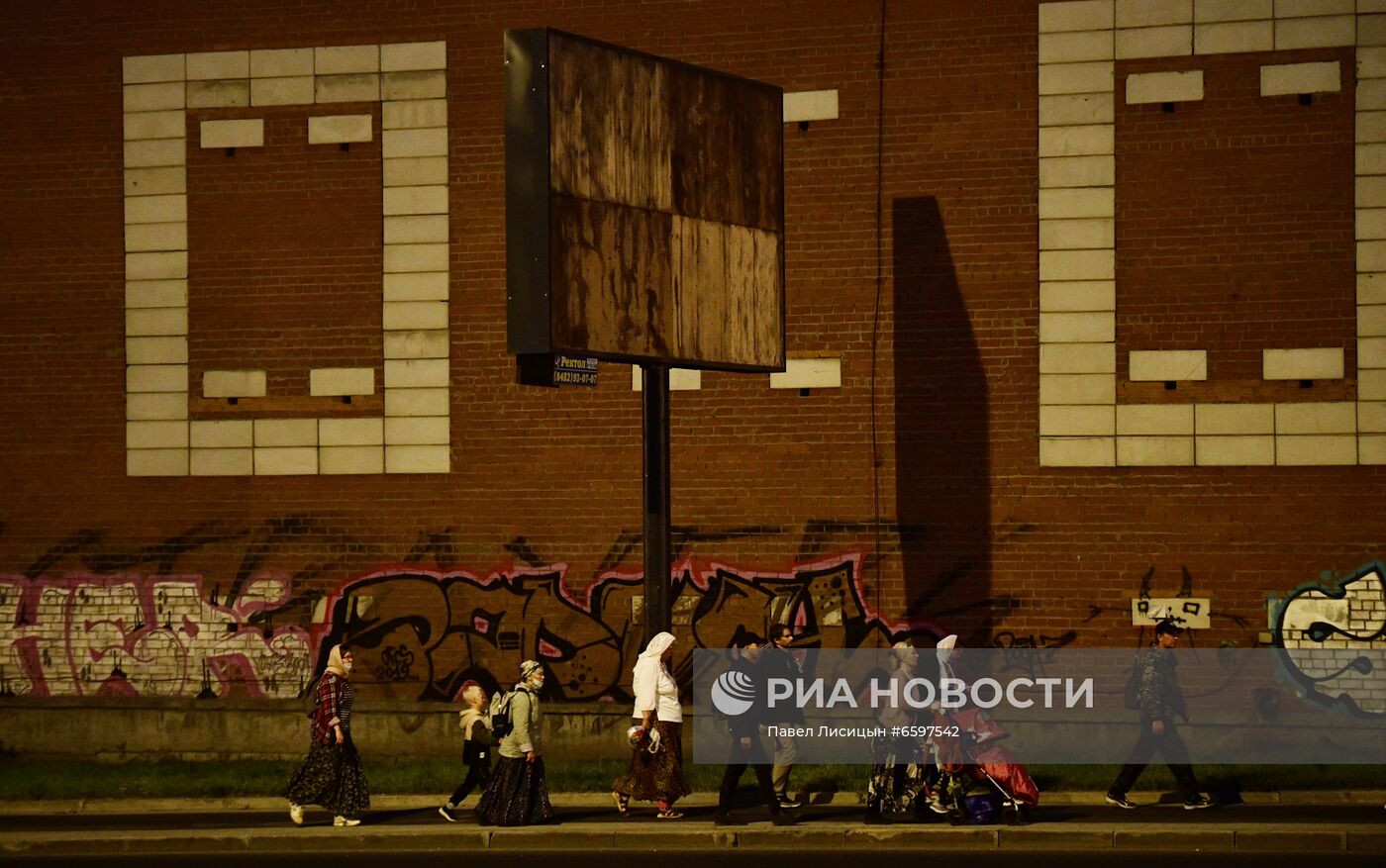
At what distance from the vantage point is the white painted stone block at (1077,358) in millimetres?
16766

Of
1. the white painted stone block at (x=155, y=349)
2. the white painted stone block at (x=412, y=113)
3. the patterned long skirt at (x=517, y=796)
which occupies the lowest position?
the patterned long skirt at (x=517, y=796)

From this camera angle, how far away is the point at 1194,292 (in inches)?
656

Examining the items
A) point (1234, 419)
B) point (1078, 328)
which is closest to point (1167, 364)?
point (1234, 419)

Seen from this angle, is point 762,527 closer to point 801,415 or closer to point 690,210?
point 801,415

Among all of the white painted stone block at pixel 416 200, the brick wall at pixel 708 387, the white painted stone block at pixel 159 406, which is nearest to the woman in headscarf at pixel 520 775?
the brick wall at pixel 708 387

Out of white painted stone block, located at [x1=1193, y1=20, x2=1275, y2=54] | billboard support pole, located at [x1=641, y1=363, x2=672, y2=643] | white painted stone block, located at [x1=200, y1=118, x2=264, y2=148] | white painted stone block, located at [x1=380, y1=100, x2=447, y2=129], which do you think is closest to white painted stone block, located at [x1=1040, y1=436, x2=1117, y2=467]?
white painted stone block, located at [x1=1193, y1=20, x2=1275, y2=54]

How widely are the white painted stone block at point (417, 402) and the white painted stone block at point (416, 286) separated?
3.45ft

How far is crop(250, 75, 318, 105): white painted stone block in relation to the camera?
59.7 feet

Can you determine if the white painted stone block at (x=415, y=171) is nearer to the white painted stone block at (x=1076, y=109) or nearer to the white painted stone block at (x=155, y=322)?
the white painted stone block at (x=155, y=322)

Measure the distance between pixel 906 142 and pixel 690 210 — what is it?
4.44m

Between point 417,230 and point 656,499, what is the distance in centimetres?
584

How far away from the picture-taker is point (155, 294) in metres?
18.4

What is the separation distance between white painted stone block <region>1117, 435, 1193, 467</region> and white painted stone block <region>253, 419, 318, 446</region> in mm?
9032

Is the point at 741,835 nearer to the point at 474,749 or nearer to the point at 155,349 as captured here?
the point at 474,749
